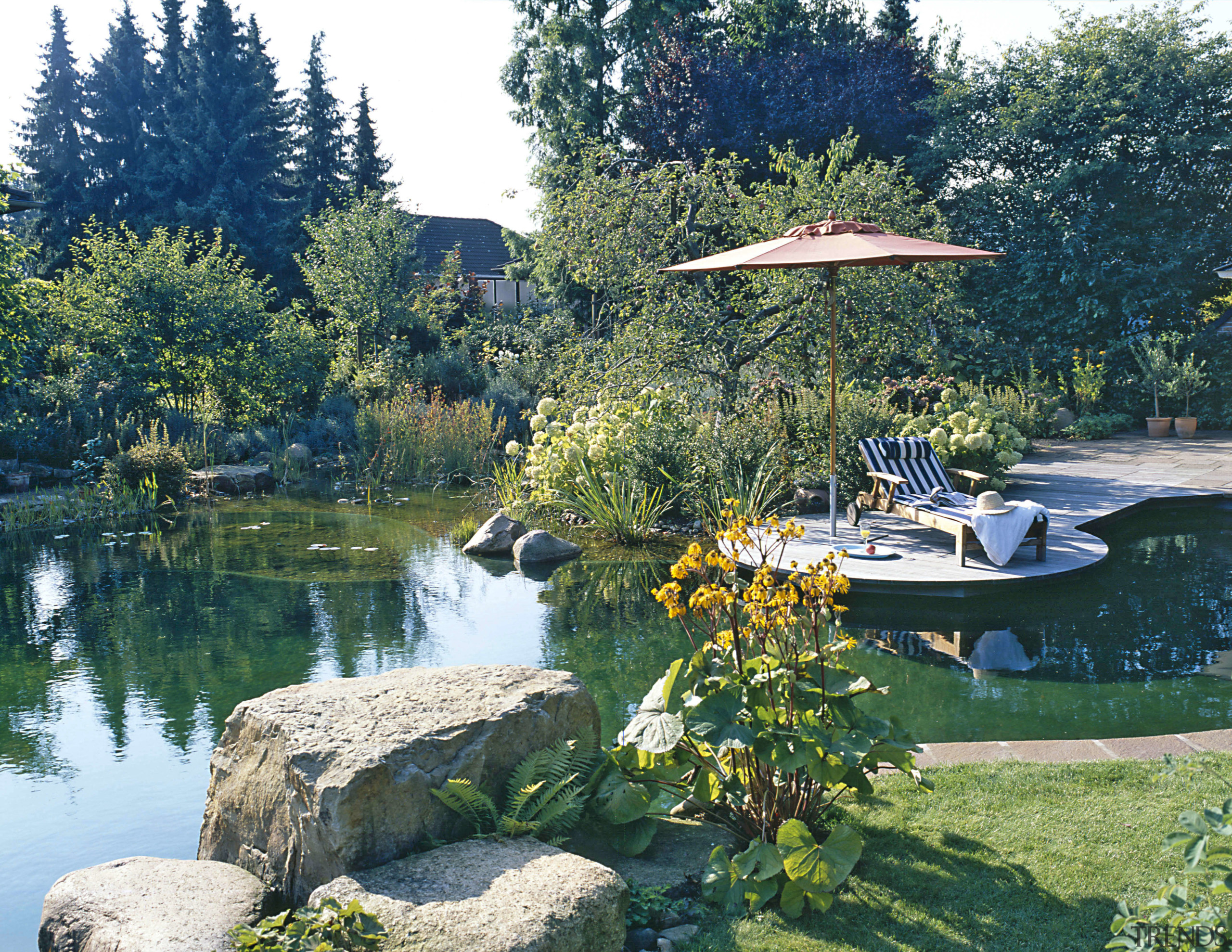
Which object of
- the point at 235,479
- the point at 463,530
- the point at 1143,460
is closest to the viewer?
the point at 463,530

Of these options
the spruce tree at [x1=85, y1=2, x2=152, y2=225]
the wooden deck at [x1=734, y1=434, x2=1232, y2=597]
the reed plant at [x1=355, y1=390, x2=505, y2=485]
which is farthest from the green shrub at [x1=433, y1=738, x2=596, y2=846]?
the spruce tree at [x1=85, y1=2, x2=152, y2=225]

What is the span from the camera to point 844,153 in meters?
11.2

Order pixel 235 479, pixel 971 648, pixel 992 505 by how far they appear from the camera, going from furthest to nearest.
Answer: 1. pixel 235 479
2. pixel 992 505
3. pixel 971 648

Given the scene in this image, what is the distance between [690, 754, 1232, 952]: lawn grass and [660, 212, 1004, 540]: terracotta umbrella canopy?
373 cm

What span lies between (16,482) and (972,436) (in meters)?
10.7

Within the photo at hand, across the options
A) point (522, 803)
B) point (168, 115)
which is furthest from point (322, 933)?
point (168, 115)

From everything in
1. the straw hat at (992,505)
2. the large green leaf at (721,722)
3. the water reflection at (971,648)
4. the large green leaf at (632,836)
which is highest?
the straw hat at (992,505)

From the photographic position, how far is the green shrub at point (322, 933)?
2.22 m

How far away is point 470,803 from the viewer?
275 centimetres

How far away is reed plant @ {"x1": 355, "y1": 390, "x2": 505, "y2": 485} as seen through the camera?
12.4 metres

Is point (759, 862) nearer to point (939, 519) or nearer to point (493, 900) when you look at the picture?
point (493, 900)

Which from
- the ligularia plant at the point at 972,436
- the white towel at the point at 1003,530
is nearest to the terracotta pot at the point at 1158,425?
the ligularia plant at the point at 972,436

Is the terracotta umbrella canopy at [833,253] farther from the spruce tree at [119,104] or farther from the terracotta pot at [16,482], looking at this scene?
the spruce tree at [119,104]

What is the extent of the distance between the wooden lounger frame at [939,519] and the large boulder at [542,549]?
103 inches
